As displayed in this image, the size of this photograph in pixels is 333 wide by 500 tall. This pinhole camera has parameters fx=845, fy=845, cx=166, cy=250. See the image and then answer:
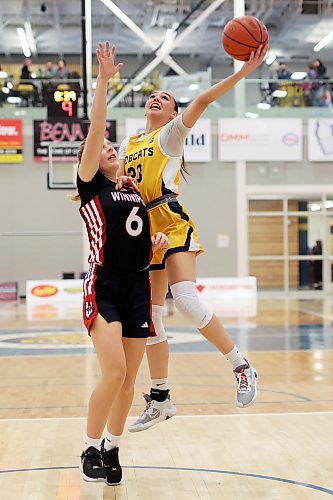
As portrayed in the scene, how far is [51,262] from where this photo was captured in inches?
829

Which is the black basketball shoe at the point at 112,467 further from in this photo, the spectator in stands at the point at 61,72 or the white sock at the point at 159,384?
the spectator in stands at the point at 61,72

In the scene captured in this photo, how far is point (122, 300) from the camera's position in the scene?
4.10m

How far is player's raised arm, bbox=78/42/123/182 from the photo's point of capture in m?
3.95

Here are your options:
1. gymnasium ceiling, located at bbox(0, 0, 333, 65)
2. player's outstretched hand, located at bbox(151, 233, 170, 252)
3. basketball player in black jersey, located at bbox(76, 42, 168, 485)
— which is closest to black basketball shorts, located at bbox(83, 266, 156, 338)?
basketball player in black jersey, located at bbox(76, 42, 168, 485)

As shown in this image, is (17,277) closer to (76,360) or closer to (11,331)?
(11,331)

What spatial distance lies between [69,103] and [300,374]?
29.7 feet

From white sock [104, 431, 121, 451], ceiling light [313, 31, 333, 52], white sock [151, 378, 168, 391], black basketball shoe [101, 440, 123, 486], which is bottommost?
black basketball shoe [101, 440, 123, 486]

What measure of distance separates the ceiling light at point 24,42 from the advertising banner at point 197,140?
7.61m

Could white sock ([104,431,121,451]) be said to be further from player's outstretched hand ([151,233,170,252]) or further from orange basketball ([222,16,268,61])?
orange basketball ([222,16,268,61])

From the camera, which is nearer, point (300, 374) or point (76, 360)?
point (300, 374)

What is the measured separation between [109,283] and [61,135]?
14.4 meters

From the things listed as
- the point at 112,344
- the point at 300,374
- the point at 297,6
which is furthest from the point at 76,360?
the point at 297,6

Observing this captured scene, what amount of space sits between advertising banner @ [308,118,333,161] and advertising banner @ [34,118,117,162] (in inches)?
195

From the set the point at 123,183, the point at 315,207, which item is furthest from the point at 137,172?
the point at 315,207
